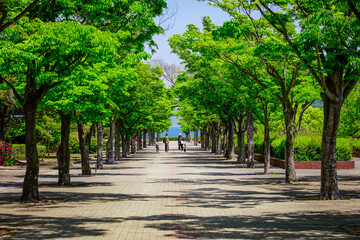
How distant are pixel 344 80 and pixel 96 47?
7.79m

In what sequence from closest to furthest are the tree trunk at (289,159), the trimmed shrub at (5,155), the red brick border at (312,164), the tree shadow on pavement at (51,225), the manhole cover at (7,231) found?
1. the manhole cover at (7,231)
2. the tree shadow on pavement at (51,225)
3. the tree trunk at (289,159)
4. the red brick border at (312,164)
5. the trimmed shrub at (5,155)

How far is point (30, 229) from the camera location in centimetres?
995

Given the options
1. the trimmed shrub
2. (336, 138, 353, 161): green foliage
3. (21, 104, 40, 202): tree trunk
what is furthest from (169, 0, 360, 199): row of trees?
the trimmed shrub

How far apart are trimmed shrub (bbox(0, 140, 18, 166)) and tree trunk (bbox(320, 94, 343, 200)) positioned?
22.1 m

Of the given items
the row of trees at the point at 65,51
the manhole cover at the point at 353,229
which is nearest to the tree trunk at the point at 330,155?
the manhole cover at the point at 353,229

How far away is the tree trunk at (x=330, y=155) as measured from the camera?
49.4 feet

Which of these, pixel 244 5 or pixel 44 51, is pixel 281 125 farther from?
pixel 44 51

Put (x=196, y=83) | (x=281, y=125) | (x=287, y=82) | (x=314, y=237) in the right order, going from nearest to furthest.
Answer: (x=314, y=237) → (x=287, y=82) → (x=196, y=83) → (x=281, y=125)

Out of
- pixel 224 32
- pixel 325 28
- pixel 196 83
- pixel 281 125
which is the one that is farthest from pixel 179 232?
pixel 281 125

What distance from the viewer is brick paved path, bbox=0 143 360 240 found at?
31.2 feet

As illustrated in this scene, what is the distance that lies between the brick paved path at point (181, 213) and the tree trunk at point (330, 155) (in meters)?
0.63

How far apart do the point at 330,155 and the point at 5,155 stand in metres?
22.8

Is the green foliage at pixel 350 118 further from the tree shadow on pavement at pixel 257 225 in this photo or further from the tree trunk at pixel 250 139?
the tree shadow on pavement at pixel 257 225

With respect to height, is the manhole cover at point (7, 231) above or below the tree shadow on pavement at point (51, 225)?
above
